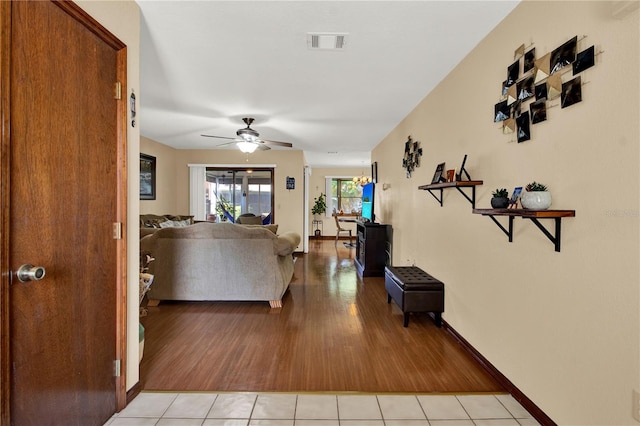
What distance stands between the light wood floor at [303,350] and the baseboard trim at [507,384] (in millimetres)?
45

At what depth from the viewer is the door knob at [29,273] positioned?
46.3 inches

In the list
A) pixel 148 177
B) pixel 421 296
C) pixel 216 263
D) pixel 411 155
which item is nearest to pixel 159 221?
pixel 148 177

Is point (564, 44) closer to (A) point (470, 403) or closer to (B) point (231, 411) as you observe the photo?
(A) point (470, 403)

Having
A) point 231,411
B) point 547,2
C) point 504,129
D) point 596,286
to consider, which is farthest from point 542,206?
point 231,411

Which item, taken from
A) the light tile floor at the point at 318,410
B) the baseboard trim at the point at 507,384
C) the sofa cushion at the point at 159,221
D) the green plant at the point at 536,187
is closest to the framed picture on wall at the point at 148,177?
the sofa cushion at the point at 159,221

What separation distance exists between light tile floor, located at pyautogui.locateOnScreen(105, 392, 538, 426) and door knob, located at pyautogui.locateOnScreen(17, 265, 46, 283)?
1009 millimetres

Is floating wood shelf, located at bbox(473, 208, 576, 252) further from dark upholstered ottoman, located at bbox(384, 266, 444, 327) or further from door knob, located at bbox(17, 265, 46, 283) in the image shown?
door knob, located at bbox(17, 265, 46, 283)

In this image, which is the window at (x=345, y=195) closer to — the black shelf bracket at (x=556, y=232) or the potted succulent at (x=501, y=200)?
the potted succulent at (x=501, y=200)

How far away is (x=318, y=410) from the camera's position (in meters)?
1.80

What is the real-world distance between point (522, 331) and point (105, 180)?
2544mm

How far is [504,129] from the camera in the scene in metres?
2.04

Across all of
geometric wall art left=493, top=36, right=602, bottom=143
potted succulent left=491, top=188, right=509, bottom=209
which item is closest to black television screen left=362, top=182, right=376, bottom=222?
geometric wall art left=493, top=36, right=602, bottom=143

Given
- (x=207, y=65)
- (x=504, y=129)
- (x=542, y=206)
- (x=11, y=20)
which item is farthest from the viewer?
(x=207, y=65)

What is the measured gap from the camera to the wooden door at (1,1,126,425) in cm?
117
